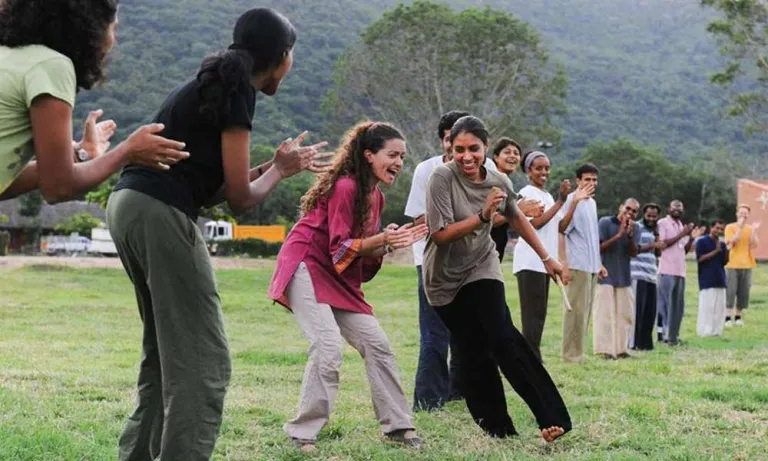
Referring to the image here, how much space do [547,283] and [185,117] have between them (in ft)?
17.1

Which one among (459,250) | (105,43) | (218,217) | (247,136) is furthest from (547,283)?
(218,217)

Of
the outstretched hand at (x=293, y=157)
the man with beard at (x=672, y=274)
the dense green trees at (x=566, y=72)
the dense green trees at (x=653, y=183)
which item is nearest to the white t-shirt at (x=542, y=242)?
the outstretched hand at (x=293, y=157)

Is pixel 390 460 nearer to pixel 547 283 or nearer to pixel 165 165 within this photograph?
pixel 165 165

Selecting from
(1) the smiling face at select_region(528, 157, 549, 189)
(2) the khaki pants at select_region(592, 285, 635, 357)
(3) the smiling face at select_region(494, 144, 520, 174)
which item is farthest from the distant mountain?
(3) the smiling face at select_region(494, 144, 520, 174)

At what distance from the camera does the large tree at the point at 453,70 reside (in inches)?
1961

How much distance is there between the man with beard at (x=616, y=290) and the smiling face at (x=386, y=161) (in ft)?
19.5

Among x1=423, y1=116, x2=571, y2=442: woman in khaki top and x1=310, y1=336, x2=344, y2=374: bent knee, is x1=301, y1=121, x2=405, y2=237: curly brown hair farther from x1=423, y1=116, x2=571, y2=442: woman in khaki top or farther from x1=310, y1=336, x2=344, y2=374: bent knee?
x1=310, y1=336, x2=344, y2=374: bent knee

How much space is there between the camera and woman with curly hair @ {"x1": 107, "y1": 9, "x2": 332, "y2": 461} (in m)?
3.79

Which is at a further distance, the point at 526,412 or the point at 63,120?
the point at 526,412

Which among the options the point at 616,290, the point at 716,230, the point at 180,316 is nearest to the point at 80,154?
the point at 180,316

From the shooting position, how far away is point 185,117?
3900 millimetres

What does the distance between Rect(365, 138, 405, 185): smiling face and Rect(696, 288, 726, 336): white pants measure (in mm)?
9791

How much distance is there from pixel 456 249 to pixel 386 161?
616 mm

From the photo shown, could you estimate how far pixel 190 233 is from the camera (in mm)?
3848
